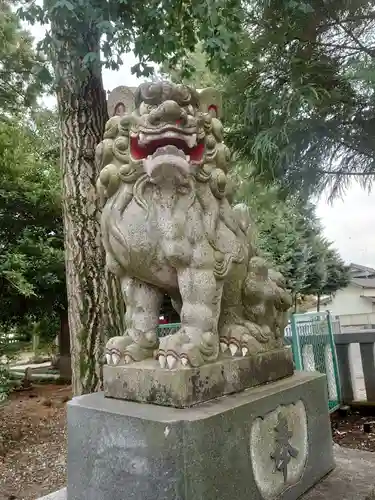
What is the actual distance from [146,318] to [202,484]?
66cm

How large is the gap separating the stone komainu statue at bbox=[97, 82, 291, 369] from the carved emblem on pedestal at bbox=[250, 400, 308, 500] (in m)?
0.28

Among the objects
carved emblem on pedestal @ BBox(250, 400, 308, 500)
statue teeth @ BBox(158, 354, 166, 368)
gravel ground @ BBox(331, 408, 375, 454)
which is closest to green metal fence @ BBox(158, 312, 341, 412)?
gravel ground @ BBox(331, 408, 375, 454)

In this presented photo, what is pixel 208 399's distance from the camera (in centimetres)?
163

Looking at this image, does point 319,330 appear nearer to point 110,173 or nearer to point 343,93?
point 343,93

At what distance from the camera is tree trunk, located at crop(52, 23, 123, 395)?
317cm

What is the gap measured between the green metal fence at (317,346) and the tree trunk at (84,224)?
2017 mm

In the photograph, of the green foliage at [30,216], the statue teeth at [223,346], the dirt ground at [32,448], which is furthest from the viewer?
the green foliage at [30,216]

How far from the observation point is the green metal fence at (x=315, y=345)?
4.39m

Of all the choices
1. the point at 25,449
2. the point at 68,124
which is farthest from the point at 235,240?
the point at 25,449

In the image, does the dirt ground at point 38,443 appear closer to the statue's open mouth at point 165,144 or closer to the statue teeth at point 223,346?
the statue teeth at point 223,346

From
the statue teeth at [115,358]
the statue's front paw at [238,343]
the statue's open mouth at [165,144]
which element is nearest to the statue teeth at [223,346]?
the statue's front paw at [238,343]

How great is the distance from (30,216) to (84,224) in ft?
11.2

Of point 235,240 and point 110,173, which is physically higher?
point 110,173

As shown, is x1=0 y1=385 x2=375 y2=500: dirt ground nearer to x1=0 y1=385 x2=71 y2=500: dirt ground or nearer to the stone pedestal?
x1=0 y1=385 x2=71 y2=500: dirt ground
